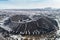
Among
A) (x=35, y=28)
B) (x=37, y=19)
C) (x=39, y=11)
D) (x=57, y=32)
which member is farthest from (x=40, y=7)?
(x=57, y=32)

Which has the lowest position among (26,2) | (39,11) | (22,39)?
(22,39)

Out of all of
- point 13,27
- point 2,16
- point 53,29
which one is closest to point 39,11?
point 53,29

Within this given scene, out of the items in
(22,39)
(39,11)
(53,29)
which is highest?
(39,11)

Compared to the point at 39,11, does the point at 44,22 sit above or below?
below

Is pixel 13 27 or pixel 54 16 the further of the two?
pixel 54 16

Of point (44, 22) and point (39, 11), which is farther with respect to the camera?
point (39, 11)

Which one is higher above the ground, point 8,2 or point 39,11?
point 8,2

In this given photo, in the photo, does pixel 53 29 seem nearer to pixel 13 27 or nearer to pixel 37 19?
pixel 37 19

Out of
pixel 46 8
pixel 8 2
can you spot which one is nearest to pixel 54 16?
pixel 46 8

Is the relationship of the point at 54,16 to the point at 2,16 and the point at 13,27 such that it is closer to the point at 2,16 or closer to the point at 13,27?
the point at 13,27
